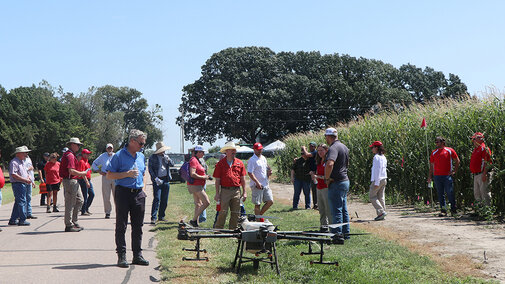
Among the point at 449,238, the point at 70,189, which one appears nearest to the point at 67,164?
the point at 70,189

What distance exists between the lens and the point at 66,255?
30.6 ft

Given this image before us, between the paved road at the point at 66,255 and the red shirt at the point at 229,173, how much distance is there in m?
1.81

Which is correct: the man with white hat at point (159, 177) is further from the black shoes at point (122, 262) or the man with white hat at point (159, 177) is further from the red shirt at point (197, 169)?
the black shoes at point (122, 262)

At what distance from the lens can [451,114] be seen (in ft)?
49.1

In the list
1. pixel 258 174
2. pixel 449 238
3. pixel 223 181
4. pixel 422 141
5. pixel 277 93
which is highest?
pixel 277 93

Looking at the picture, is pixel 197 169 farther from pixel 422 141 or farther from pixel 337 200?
pixel 422 141

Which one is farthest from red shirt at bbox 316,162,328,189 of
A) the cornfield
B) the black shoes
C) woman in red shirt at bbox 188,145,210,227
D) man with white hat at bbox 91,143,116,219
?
man with white hat at bbox 91,143,116,219

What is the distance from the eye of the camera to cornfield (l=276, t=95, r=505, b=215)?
515 inches

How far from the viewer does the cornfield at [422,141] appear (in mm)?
13078

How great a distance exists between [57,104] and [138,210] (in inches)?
2557

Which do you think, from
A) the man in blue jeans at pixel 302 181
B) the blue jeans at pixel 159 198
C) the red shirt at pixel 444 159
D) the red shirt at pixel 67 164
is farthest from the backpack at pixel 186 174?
the red shirt at pixel 444 159

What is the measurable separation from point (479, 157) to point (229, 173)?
5779 mm

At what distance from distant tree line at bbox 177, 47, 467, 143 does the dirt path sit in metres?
54.4

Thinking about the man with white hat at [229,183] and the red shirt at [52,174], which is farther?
the red shirt at [52,174]
